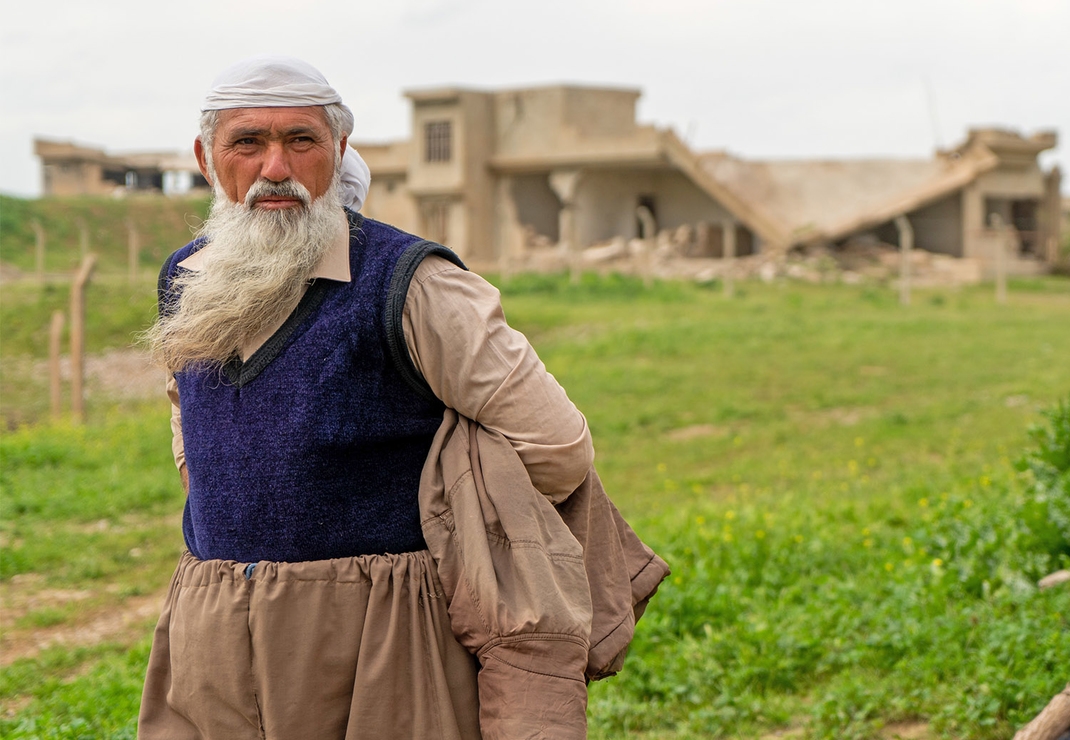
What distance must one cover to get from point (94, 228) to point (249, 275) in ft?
101

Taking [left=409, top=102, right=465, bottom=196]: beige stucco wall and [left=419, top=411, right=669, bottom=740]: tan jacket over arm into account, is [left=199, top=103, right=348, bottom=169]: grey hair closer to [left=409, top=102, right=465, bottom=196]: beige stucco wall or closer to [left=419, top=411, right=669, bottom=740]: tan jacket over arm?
[left=419, top=411, right=669, bottom=740]: tan jacket over arm

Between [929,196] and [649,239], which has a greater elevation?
[929,196]

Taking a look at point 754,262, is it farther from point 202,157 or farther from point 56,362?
point 202,157

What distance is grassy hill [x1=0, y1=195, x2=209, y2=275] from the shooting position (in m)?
27.7


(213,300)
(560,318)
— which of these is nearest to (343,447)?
(213,300)

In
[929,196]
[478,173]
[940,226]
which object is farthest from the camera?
[478,173]

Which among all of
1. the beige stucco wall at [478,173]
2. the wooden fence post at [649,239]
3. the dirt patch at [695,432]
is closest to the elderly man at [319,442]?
the dirt patch at [695,432]

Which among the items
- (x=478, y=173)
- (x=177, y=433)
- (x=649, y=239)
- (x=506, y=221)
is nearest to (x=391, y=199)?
(x=478, y=173)

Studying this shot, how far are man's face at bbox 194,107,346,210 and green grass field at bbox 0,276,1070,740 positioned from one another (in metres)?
2.30

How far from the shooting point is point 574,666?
6.46ft

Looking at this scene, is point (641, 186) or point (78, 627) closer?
point (78, 627)

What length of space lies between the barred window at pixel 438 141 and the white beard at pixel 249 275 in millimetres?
26631

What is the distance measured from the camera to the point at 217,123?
222cm

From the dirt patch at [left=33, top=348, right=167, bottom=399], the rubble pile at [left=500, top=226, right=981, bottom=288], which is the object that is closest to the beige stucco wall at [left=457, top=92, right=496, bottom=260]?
the rubble pile at [left=500, top=226, right=981, bottom=288]
